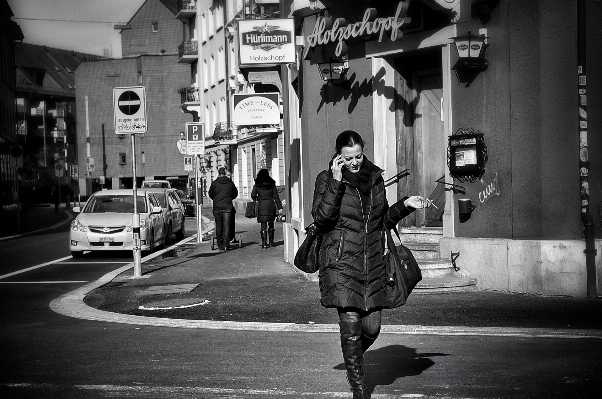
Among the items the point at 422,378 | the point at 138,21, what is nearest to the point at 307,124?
the point at 422,378

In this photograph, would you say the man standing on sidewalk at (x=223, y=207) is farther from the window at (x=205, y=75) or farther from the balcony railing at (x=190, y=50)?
the balcony railing at (x=190, y=50)

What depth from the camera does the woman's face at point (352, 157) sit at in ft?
21.1

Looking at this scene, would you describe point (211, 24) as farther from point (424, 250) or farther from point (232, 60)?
point (424, 250)

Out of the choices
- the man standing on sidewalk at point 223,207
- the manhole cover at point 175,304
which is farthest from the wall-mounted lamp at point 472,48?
the man standing on sidewalk at point 223,207

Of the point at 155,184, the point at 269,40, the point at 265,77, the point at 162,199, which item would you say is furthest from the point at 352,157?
the point at 155,184

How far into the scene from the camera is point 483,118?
1370cm

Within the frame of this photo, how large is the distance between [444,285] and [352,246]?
7194 mm

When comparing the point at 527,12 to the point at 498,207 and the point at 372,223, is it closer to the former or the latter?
the point at 498,207

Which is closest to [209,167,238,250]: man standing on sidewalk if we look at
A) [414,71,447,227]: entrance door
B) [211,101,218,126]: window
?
[414,71,447,227]: entrance door

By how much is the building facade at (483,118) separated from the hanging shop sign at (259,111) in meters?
3.06

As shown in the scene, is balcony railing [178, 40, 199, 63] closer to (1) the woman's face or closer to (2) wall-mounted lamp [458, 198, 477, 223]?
(2) wall-mounted lamp [458, 198, 477, 223]

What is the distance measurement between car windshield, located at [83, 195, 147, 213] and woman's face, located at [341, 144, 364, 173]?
17118 mm

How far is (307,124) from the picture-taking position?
16.6m

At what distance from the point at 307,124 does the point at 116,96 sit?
12.0 ft
